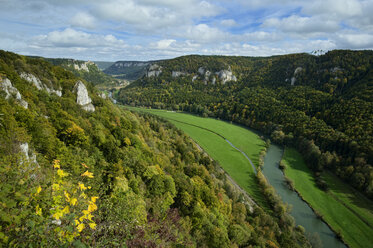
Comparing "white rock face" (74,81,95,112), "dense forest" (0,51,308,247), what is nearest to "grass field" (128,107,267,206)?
"dense forest" (0,51,308,247)

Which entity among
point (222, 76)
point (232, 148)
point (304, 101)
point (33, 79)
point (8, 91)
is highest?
point (222, 76)

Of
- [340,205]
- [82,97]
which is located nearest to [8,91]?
[82,97]

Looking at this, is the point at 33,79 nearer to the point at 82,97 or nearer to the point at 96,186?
the point at 82,97

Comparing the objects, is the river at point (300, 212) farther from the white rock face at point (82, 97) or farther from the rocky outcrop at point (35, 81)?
the rocky outcrop at point (35, 81)

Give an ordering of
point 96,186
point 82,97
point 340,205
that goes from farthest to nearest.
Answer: point 340,205 → point 82,97 → point 96,186

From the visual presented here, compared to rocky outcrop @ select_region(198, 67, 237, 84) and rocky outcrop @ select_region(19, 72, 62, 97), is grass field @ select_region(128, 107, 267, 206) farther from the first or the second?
rocky outcrop @ select_region(198, 67, 237, 84)

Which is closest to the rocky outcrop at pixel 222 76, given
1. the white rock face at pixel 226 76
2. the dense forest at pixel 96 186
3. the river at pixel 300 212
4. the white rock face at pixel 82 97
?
the white rock face at pixel 226 76
